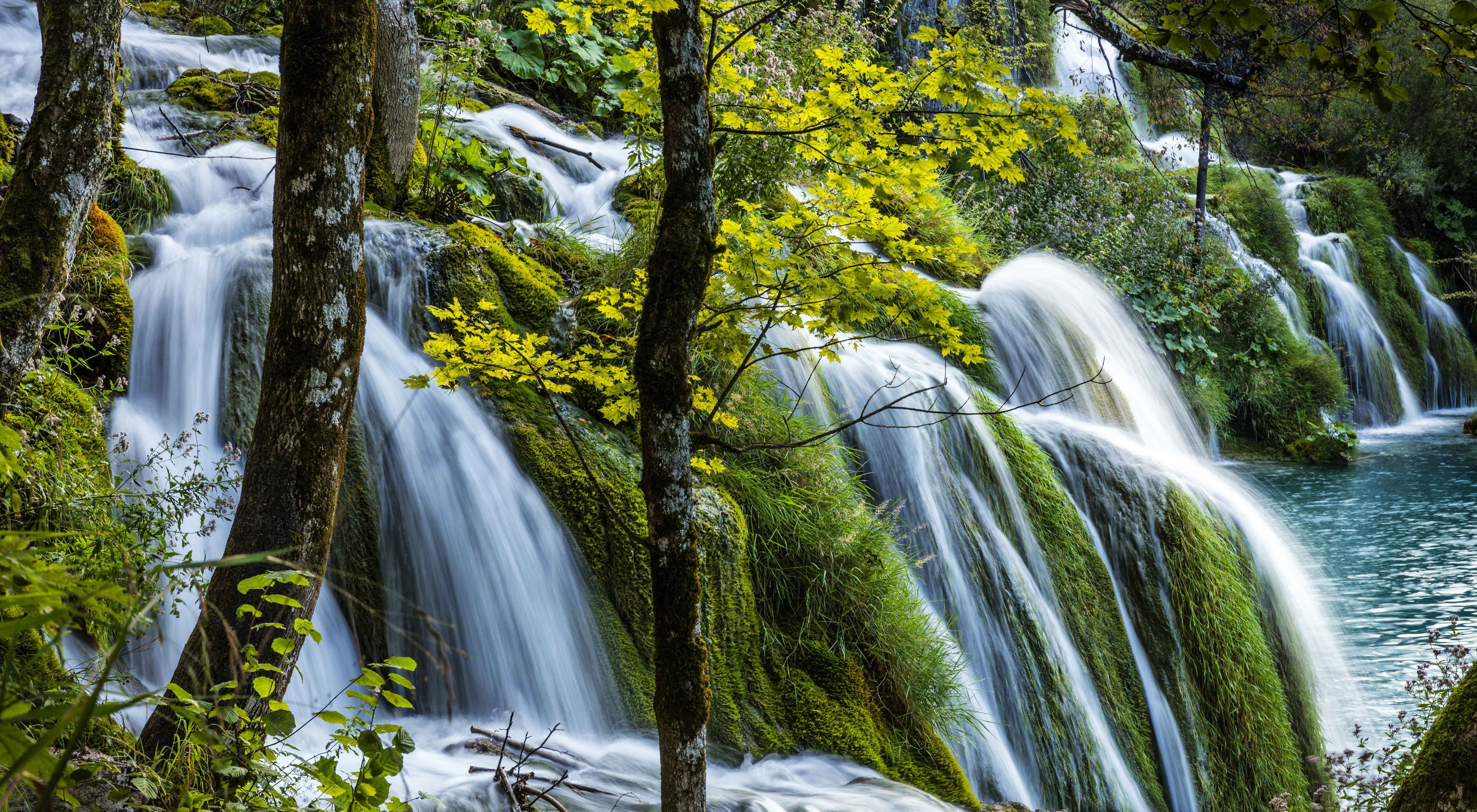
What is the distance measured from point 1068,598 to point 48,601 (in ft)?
17.0

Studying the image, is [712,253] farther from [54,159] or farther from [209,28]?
[209,28]

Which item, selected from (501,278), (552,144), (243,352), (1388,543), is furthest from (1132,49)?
(1388,543)

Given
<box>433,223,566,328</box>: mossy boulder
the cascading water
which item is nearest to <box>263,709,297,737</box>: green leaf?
the cascading water

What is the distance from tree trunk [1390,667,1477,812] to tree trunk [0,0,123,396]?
172 inches

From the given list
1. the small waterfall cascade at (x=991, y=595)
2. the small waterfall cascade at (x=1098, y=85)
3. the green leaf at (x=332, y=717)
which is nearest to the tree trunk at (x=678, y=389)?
the green leaf at (x=332, y=717)

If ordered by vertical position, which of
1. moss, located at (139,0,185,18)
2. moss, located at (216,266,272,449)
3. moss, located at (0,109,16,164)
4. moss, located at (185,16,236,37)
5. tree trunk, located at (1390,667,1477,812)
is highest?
moss, located at (139,0,185,18)

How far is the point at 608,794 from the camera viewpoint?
3.10 metres

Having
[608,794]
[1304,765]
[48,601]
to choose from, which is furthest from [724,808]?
[1304,765]

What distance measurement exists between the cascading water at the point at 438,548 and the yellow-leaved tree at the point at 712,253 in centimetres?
89

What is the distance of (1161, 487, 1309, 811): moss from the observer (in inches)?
198

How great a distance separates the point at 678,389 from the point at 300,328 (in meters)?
1.05

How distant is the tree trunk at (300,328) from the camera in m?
2.27

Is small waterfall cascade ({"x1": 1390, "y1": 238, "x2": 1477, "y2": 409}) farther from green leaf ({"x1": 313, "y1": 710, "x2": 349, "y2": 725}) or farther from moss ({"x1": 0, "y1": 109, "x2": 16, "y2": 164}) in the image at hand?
moss ({"x1": 0, "y1": 109, "x2": 16, "y2": 164})

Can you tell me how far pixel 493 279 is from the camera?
4695 mm
